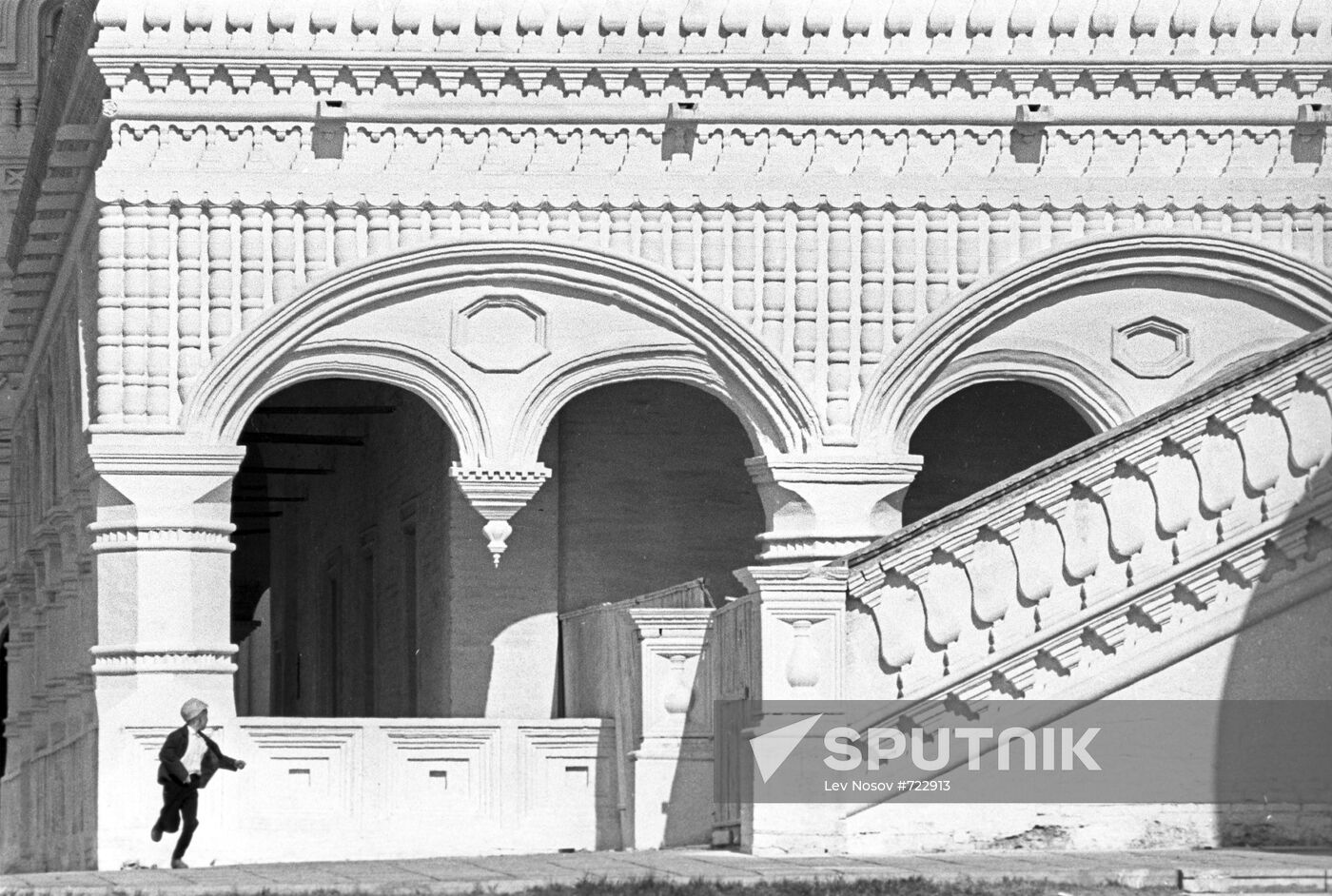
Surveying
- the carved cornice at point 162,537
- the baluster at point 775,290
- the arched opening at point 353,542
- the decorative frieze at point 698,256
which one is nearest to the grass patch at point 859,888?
the carved cornice at point 162,537

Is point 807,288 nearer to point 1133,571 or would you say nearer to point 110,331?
point 110,331

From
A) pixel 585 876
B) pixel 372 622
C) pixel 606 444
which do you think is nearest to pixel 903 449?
pixel 606 444

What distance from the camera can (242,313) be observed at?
667 inches

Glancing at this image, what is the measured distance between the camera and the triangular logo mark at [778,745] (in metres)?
13.2

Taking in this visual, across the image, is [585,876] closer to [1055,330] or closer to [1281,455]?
[1281,455]

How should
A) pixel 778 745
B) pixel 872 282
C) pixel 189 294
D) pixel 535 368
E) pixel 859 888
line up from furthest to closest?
pixel 872 282, pixel 535 368, pixel 189 294, pixel 778 745, pixel 859 888

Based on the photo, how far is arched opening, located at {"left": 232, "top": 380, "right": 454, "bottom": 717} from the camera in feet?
68.8

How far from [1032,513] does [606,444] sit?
7011 mm

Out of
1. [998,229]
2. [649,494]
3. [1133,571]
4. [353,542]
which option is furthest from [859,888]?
[353,542]

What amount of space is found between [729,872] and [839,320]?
5824mm

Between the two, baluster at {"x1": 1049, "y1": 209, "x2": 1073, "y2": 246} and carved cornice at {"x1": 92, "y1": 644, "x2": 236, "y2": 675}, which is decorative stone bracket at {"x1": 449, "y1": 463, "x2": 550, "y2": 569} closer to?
carved cornice at {"x1": 92, "y1": 644, "x2": 236, "y2": 675}

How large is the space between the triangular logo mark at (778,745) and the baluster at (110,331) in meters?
5.16

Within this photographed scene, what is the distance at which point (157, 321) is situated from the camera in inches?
664

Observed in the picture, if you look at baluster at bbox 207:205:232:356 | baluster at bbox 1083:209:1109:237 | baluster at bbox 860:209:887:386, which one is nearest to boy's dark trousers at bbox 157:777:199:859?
baluster at bbox 207:205:232:356
